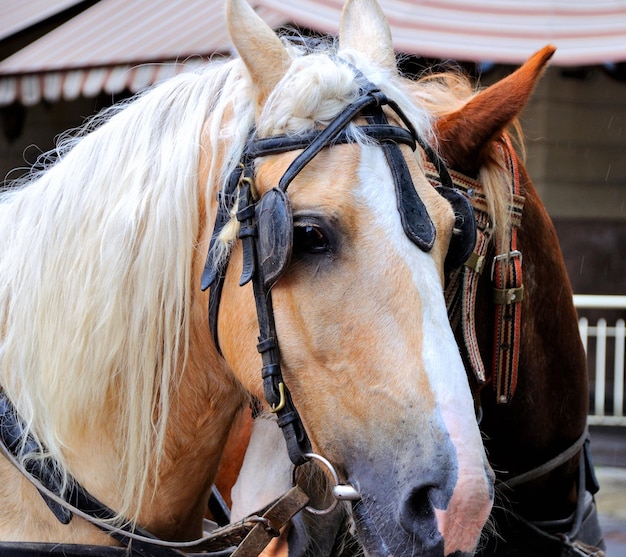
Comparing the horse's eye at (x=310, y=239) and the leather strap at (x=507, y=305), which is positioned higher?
the horse's eye at (x=310, y=239)

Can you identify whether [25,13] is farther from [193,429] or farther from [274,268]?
[274,268]

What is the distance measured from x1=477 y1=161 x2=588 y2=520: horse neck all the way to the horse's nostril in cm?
79

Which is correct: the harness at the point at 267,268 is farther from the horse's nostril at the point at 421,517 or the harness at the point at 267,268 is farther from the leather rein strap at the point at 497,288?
the leather rein strap at the point at 497,288

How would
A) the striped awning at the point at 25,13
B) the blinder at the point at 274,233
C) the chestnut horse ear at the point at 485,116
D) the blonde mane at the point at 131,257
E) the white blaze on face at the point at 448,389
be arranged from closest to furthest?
the white blaze on face at the point at 448,389
the blinder at the point at 274,233
the blonde mane at the point at 131,257
the chestnut horse ear at the point at 485,116
the striped awning at the point at 25,13

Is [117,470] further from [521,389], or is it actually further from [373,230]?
[521,389]

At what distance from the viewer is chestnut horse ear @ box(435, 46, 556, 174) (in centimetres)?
165

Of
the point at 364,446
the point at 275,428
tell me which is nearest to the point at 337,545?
the point at 275,428

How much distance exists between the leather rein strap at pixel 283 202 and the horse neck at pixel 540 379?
0.69 m

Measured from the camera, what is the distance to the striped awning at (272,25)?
145 inches

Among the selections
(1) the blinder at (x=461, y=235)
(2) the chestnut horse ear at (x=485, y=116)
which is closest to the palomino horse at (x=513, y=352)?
(2) the chestnut horse ear at (x=485, y=116)

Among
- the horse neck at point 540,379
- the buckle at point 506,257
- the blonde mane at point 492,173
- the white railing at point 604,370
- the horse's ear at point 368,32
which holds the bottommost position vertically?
the white railing at point 604,370

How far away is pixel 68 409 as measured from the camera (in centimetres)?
139

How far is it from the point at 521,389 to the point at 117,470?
3.26ft

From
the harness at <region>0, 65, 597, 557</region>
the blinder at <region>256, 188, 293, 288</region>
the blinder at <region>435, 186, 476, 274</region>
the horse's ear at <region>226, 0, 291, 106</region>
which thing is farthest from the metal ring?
the horse's ear at <region>226, 0, 291, 106</region>
